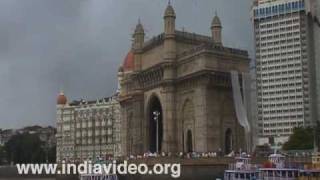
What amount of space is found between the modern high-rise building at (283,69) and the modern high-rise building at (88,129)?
5370 cm

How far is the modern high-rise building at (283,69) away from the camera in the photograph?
125812 millimetres

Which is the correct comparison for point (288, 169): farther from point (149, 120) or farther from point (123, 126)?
point (123, 126)

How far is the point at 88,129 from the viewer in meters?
184

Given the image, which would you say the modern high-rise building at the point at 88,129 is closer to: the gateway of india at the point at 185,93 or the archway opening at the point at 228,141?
the gateway of india at the point at 185,93

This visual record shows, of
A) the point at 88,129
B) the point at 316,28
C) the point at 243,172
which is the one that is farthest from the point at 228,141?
the point at 88,129

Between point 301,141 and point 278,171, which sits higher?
point 301,141

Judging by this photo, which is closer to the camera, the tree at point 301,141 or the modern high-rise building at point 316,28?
the tree at point 301,141

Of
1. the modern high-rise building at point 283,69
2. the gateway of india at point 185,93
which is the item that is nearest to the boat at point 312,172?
the gateway of india at point 185,93

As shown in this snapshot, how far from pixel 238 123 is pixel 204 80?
9.86 meters

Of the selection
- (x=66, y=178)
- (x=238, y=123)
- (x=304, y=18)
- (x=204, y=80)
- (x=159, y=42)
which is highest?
(x=304, y=18)

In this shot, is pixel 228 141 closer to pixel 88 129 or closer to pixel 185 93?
pixel 185 93

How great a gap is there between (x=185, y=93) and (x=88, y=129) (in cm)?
9406

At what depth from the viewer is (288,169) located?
4953 centimetres

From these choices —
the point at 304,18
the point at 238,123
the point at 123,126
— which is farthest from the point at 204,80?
the point at 304,18
